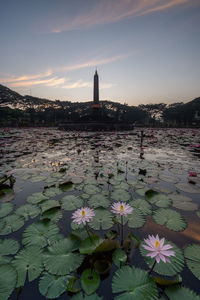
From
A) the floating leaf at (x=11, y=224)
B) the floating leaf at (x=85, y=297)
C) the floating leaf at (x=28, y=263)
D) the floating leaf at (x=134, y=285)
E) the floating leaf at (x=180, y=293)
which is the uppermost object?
the floating leaf at (x=134, y=285)

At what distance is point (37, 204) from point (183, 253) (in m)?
2.00

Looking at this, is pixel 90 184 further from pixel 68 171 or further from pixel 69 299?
pixel 69 299

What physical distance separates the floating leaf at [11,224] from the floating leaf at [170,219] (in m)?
1.74

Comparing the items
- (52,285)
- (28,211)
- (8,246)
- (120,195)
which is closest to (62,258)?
(52,285)

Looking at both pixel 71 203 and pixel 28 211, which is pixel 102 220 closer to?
pixel 71 203

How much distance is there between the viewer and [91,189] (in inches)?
108

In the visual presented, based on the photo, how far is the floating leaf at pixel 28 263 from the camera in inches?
44.5

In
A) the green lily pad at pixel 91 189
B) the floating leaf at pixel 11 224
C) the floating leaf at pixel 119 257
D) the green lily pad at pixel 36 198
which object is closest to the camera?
the floating leaf at pixel 119 257

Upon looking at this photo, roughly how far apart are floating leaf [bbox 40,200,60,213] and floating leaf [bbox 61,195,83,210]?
99mm

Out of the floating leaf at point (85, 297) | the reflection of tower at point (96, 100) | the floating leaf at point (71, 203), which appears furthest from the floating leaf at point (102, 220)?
the reflection of tower at point (96, 100)

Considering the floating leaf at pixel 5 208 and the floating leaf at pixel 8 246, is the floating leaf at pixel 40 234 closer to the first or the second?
the floating leaf at pixel 8 246

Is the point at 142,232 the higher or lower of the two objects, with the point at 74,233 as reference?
lower

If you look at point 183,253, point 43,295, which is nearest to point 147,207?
point 183,253

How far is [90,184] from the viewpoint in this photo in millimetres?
2973
